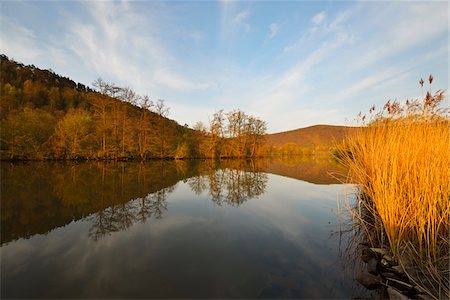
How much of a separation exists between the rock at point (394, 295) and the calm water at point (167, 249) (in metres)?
0.31

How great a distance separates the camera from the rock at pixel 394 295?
1.94 metres

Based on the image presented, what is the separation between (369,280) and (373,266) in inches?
14.0

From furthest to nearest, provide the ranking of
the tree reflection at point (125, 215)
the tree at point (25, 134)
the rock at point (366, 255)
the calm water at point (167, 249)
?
the tree at point (25, 134)
the tree reflection at point (125, 215)
the rock at point (366, 255)
the calm water at point (167, 249)

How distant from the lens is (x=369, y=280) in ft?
7.55

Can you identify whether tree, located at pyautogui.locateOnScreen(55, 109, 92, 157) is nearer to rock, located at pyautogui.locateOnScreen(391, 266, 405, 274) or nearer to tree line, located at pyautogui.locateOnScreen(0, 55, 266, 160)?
tree line, located at pyautogui.locateOnScreen(0, 55, 266, 160)

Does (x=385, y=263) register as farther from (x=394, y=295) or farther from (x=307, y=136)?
(x=307, y=136)

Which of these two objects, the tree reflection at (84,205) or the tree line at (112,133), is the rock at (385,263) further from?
the tree line at (112,133)

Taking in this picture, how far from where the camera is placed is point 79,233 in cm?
352

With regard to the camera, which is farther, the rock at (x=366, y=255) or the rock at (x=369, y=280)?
the rock at (x=366, y=255)

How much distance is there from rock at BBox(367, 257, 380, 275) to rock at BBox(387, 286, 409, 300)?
399mm

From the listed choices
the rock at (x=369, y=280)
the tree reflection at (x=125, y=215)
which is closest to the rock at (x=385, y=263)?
the rock at (x=369, y=280)

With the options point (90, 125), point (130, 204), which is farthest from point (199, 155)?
point (130, 204)

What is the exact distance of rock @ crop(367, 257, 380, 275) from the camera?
2.49 metres

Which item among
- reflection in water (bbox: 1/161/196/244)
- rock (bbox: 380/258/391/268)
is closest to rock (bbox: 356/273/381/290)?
rock (bbox: 380/258/391/268)
